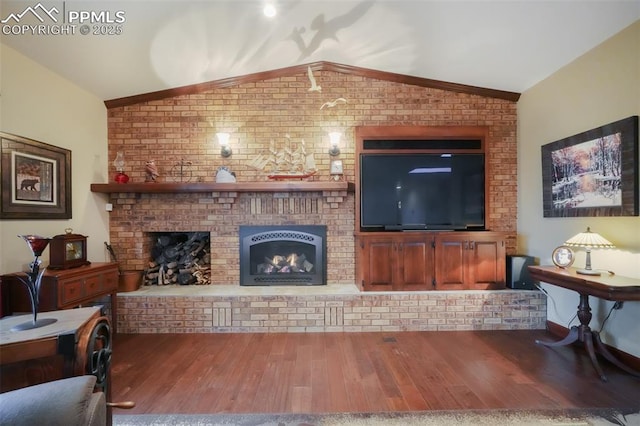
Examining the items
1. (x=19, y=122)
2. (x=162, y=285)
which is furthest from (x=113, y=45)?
(x=162, y=285)

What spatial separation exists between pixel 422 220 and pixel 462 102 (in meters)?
1.55

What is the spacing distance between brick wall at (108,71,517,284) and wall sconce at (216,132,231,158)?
8 cm

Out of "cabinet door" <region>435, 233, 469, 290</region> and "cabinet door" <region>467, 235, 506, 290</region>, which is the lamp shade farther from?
"cabinet door" <region>435, 233, 469, 290</region>

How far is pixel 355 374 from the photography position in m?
2.21

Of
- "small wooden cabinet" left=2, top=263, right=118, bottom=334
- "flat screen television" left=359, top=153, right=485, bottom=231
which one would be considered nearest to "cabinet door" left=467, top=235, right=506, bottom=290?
"flat screen television" left=359, top=153, right=485, bottom=231

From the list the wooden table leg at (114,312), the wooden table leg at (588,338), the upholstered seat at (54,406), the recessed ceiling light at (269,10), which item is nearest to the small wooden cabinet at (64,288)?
the wooden table leg at (114,312)

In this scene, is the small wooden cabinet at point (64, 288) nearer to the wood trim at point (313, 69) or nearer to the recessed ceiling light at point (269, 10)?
the wood trim at point (313, 69)

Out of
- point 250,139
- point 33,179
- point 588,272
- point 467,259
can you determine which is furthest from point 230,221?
point 588,272

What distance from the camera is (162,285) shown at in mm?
3471

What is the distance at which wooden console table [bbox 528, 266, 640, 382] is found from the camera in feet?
6.54

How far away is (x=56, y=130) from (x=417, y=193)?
12.3ft

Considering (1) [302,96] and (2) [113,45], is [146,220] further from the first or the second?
(1) [302,96]

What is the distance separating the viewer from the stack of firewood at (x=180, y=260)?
349 centimetres

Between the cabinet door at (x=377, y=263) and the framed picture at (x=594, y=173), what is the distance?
171 centimetres
